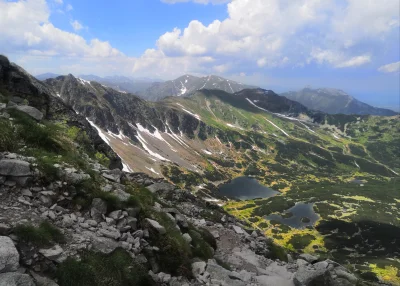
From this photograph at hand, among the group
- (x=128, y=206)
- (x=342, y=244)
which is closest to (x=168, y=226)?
(x=128, y=206)

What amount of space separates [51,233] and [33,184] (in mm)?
3199

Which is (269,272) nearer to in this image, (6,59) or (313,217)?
(6,59)

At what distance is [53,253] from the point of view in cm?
1002

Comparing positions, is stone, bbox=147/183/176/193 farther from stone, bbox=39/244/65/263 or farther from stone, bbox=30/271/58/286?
stone, bbox=30/271/58/286

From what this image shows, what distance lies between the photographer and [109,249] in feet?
38.8

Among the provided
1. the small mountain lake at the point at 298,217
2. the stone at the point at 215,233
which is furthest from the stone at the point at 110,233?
the small mountain lake at the point at 298,217

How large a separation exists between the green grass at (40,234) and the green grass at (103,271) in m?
1.12

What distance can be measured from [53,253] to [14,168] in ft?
15.8

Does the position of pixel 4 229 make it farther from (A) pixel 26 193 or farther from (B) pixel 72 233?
(A) pixel 26 193

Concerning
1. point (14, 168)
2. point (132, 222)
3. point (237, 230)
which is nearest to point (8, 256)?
point (14, 168)

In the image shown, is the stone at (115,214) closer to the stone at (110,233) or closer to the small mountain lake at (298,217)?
the stone at (110,233)

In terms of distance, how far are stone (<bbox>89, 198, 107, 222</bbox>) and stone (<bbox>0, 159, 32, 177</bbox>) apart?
309 centimetres

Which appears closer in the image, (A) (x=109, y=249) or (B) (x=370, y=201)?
(A) (x=109, y=249)

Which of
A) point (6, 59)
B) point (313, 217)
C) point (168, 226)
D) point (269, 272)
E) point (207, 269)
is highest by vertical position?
point (6, 59)
